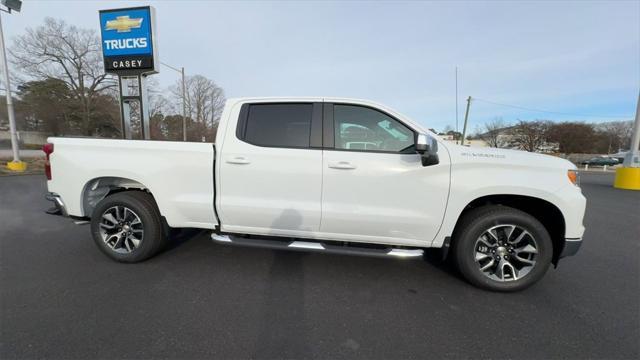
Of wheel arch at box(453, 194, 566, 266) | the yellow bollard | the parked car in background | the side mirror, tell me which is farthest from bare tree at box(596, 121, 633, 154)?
the side mirror

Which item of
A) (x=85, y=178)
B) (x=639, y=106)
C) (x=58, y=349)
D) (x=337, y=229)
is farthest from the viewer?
(x=639, y=106)

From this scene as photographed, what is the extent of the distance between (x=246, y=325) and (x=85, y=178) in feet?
8.85

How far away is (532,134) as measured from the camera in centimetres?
5575

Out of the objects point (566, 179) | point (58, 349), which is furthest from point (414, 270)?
point (58, 349)

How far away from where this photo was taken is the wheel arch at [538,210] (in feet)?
9.97

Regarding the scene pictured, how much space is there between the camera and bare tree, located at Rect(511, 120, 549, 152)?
183 feet

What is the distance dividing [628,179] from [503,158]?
A: 12699 millimetres

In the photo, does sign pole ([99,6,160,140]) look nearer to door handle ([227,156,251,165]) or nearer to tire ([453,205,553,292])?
door handle ([227,156,251,165])

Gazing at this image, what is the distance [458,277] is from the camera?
3.39m

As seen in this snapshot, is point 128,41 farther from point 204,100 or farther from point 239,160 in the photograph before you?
point 204,100

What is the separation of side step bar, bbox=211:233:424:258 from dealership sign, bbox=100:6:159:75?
26.2 ft

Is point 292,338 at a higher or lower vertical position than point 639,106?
lower

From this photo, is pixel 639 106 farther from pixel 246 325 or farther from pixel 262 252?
pixel 246 325

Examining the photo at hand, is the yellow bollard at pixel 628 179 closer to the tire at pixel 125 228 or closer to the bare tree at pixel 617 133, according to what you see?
the tire at pixel 125 228
